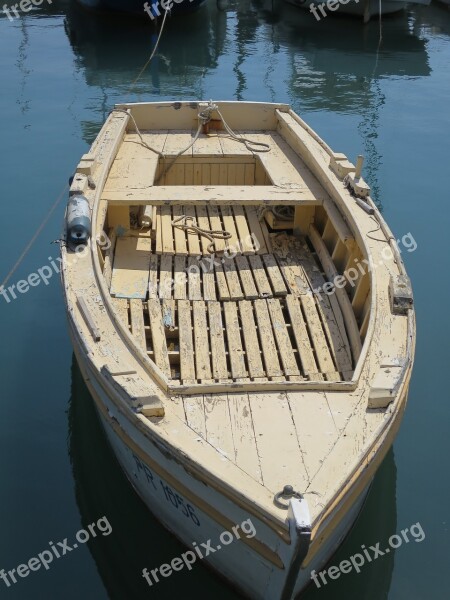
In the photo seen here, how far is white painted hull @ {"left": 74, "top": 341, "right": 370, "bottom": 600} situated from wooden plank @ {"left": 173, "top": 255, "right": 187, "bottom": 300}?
1619mm

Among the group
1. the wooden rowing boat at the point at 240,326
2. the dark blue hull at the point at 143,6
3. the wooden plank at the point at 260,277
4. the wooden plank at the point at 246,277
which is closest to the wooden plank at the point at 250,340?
the wooden rowing boat at the point at 240,326

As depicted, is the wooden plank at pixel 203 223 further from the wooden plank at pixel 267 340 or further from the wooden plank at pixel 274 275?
the wooden plank at pixel 267 340

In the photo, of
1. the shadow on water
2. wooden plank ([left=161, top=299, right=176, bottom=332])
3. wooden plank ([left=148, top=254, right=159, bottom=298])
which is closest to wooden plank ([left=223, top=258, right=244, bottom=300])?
wooden plank ([left=161, top=299, right=176, bottom=332])

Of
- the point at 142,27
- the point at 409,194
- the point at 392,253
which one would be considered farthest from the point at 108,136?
the point at 142,27

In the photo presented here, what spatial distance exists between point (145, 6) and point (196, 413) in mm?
20189

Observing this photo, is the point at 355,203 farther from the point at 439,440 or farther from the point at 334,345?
the point at 439,440

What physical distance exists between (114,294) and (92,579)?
2.58m

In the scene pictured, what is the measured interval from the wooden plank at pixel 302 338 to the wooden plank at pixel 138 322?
138cm

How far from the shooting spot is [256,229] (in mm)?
7754

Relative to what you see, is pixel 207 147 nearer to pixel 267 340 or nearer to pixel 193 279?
pixel 193 279

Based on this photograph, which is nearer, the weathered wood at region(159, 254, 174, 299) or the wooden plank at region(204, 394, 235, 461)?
the wooden plank at region(204, 394, 235, 461)

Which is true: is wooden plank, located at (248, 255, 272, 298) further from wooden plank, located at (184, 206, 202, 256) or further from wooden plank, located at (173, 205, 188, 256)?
wooden plank, located at (173, 205, 188, 256)

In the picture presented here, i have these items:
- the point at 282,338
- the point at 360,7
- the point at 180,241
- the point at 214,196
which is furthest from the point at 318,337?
the point at 360,7

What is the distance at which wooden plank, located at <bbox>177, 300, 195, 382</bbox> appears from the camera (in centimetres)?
541
